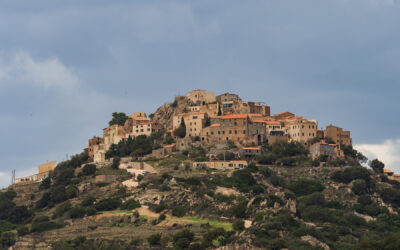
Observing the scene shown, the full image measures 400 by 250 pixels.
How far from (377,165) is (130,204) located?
42.0 m

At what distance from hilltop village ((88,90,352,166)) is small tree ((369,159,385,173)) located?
194 inches

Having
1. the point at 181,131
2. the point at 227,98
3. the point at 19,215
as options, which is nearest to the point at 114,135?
the point at 181,131

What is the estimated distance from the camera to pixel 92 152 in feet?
384

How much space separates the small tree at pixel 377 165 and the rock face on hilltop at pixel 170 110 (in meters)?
34.5

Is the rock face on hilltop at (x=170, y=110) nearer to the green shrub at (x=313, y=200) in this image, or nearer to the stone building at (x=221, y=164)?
the stone building at (x=221, y=164)

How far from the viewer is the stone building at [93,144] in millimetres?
116512

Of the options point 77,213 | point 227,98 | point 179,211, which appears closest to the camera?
point 179,211

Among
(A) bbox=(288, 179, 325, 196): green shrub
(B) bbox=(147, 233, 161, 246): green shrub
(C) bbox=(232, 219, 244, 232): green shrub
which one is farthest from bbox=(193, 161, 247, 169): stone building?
(B) bbox=(147, 233, 161, 246): green shrub

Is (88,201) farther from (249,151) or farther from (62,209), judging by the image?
(249,151)

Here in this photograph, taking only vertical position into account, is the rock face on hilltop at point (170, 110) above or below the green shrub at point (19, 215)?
above

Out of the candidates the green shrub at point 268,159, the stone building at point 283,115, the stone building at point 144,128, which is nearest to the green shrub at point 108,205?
the green shrub at point 268,159

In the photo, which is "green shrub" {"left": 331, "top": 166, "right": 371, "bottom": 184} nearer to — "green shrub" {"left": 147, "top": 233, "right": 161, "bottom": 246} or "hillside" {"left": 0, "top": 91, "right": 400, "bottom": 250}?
"hillside" {"left": 0, "top": 91, "right": 400, "bottom": 250}

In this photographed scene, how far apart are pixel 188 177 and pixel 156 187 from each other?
4973 millimetres

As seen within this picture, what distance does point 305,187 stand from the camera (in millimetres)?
91938
